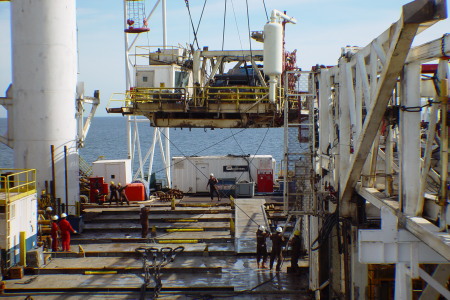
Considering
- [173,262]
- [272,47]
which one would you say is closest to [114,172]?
[173,262]

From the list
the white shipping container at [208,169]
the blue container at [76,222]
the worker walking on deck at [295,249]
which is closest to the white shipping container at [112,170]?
the white shipping container at [208,169]

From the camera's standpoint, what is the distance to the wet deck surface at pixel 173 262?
16562 millimetres

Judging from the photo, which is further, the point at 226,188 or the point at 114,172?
the point at 114,172

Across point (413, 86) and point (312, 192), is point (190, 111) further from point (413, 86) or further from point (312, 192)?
point (413, 86)

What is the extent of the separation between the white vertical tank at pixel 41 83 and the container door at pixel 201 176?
23.5ft

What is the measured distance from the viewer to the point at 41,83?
24.4 metres

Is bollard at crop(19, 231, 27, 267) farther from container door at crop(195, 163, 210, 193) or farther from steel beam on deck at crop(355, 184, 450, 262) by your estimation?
container door at crop(195, 163, 210, 193)

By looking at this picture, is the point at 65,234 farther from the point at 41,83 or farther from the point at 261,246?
the point at 41,83

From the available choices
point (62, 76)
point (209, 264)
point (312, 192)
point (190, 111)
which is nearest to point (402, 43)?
point (312, 192)

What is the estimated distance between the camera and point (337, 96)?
13.2 metres

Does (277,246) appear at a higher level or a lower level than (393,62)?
lower

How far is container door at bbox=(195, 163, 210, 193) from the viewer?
29844mm

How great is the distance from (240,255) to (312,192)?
5457 mm

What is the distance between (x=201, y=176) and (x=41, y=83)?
31.2 feet
